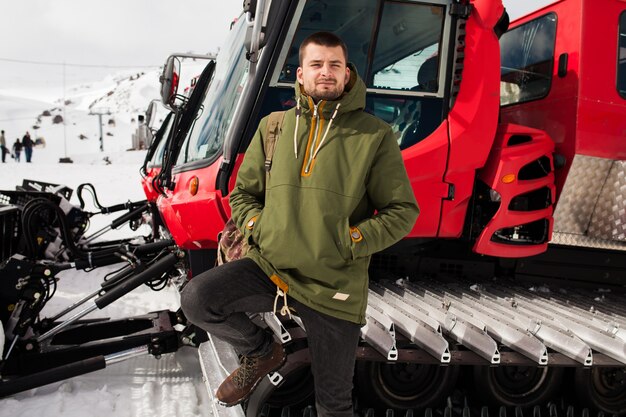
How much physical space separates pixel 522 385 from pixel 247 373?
5.60ft

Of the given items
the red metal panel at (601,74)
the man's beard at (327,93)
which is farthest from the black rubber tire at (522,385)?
the man's beard at (327,93)

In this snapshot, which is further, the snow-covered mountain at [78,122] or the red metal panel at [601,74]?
the snow-covered mountain at [78,122]

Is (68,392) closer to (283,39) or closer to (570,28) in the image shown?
(283,39)

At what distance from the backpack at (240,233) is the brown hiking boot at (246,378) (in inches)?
17.9

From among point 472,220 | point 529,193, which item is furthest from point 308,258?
point 529,193

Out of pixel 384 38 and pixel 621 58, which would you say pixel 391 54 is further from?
pixel 621 58

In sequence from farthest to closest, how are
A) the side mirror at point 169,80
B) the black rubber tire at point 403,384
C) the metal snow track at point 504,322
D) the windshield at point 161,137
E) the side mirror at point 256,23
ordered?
the windshield at point 161,137 → the side mirror at point 169,80 → the black rubber tire at point 403,384 → the metal snow track at point 504,322 → the side mirror at point 256,23

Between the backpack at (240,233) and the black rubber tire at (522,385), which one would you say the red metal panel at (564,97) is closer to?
the black rubber tire at (522,385)

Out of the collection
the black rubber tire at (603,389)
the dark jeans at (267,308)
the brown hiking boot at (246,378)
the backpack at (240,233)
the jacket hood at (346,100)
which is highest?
the jacket hood at (346,100)

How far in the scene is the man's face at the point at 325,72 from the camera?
1.88 metres

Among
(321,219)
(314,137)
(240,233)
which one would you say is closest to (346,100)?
(314,137)

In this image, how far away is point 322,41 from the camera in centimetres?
190

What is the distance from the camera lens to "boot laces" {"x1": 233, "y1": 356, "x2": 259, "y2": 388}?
7.23 ft

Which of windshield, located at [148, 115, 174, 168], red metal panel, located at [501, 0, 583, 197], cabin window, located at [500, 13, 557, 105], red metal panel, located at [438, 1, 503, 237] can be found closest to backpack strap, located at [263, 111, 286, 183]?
red metal panel, located at [438, 1, 503, 237]
